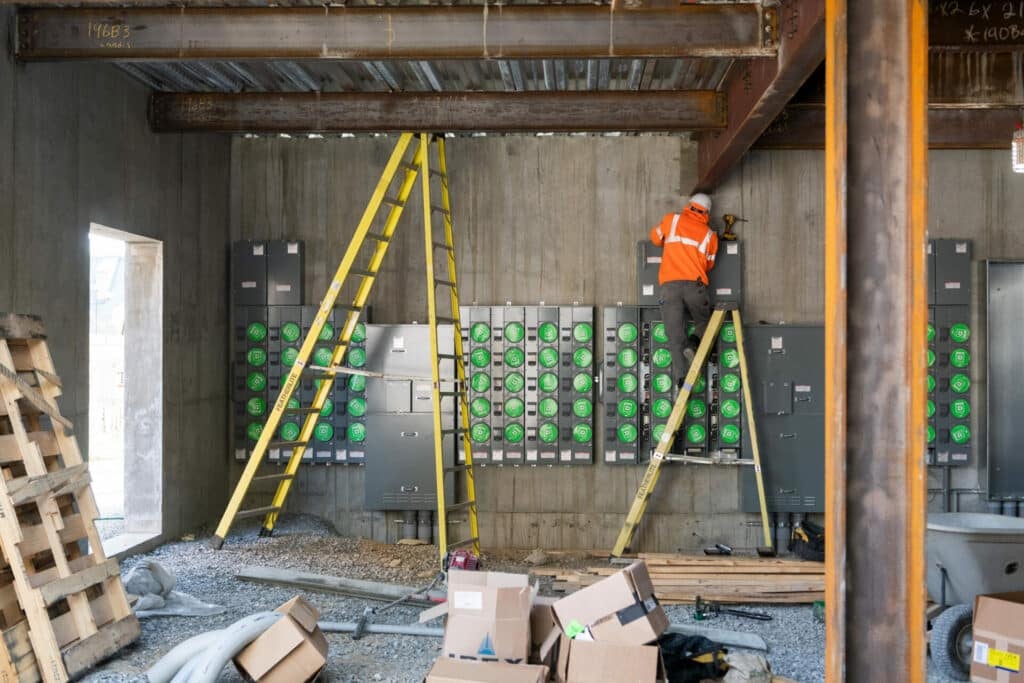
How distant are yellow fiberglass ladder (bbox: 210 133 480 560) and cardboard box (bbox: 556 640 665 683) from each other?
3.02 meters

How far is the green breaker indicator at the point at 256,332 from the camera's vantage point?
845 cm

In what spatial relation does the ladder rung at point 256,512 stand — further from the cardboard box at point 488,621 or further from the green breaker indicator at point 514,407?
the cardboard box at point 488,621

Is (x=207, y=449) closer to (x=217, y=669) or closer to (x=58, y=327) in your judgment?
(x=58, y=327)

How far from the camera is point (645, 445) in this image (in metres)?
8.34

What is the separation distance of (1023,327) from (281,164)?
7.28 meters

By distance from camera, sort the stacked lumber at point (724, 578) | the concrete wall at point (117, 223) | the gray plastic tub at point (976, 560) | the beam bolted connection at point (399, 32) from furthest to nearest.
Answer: the stacked lumber at point (724, 578) → the concrete wall at point (117, 223) → the beam bolted connection at point (399, 32) → the gray plastic tub at point (976, 560)

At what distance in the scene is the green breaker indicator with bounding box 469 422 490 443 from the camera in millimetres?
8352

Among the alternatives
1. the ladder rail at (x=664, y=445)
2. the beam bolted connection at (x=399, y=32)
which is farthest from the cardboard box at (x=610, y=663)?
the ladder rail at (x=664, y=445)

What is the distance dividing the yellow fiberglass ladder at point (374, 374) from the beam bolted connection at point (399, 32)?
1.92 metres

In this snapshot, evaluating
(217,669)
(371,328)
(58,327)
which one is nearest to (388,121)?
(371,328)

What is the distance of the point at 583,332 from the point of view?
8312 mm

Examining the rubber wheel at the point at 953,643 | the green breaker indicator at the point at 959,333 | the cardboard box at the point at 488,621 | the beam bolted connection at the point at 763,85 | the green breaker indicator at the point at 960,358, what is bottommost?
the rubber wheel at the point at 953,643

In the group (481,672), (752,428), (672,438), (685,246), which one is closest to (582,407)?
(672,438)

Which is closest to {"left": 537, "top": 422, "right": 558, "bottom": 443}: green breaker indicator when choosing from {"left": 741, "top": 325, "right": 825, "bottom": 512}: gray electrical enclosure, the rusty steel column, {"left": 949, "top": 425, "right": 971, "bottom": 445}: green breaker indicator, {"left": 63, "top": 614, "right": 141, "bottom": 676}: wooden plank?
{"left": 741, "top": 325, "right": 825, "bottom": 512}: gray electrical enclosure
